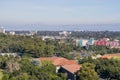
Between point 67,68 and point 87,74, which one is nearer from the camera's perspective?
point 87,74

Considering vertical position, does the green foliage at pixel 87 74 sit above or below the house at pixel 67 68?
above

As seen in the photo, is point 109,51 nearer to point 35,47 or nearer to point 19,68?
point 35,47

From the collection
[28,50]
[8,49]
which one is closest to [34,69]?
[28,50]

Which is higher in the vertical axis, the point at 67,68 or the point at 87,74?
the point at 87,74

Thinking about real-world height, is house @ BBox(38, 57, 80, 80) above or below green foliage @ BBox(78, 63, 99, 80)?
below

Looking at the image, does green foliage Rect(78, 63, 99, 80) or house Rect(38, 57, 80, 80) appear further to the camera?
house Rect(38, 57, 80, 80)

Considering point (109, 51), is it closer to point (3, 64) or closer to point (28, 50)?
point (28, 50)

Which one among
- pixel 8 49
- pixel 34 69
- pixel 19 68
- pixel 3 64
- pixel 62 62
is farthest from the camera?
pixel 8 49

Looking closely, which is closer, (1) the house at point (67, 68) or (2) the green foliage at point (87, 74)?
(2) the green foliage at point (87, 74)

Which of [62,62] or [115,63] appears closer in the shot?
[115,63]

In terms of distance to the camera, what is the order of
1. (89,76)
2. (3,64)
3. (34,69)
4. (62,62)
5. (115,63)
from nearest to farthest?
(89,76), (34,69), (115,63), (3,64), (62,62)

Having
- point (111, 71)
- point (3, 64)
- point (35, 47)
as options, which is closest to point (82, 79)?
point (111, 71)
